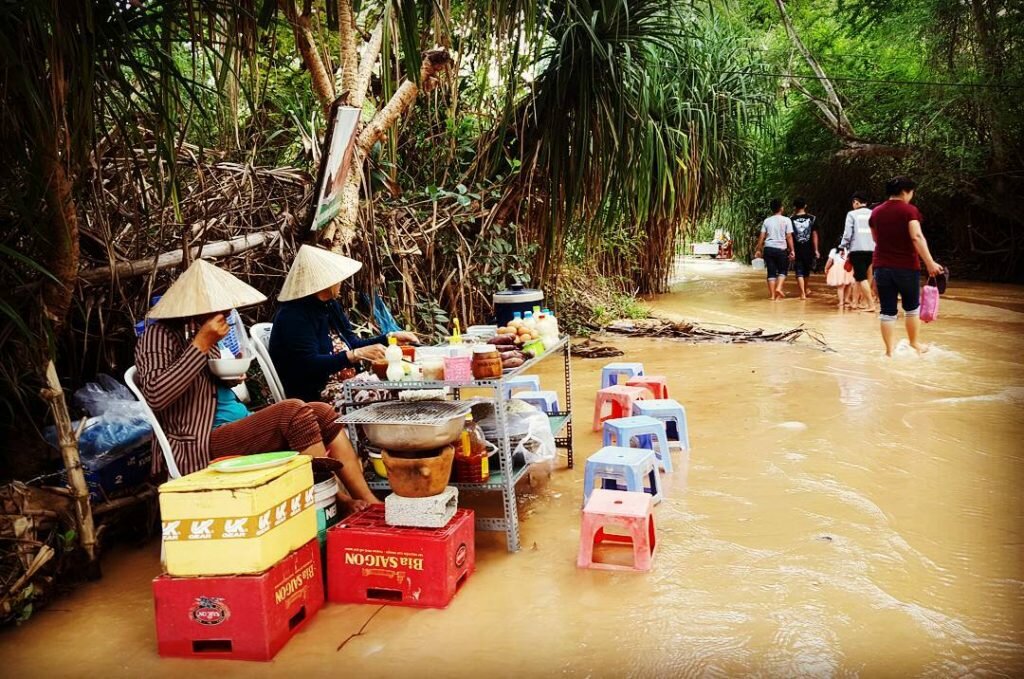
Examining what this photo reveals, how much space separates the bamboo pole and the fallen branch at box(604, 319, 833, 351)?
680 cm

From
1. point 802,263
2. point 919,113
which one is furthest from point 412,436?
point 919,113

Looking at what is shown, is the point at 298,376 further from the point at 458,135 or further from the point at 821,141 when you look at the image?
the point at 821,141

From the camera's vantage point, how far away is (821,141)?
52.7ft

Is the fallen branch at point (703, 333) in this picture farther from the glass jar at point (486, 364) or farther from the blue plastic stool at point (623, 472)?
the glass jar at point (486, 364)

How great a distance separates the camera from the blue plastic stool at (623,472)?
3475mm

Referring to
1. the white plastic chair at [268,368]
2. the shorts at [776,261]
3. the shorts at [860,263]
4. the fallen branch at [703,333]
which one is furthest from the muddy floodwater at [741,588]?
Result: the shorts at [776,261]

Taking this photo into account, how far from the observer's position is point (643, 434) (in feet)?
13.6

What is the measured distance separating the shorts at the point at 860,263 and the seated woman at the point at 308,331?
786 cm

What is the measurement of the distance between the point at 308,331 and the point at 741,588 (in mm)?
2172

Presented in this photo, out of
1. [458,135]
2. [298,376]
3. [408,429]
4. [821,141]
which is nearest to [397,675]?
[408,429]

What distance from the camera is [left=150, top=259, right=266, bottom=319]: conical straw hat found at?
291 centimetres

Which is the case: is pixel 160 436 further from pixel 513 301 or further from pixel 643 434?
pixel 513 301

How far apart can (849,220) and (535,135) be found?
185 inches

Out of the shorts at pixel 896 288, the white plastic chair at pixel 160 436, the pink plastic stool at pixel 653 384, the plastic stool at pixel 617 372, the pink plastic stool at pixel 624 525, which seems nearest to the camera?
the white plastic chair at pixel 160 436
